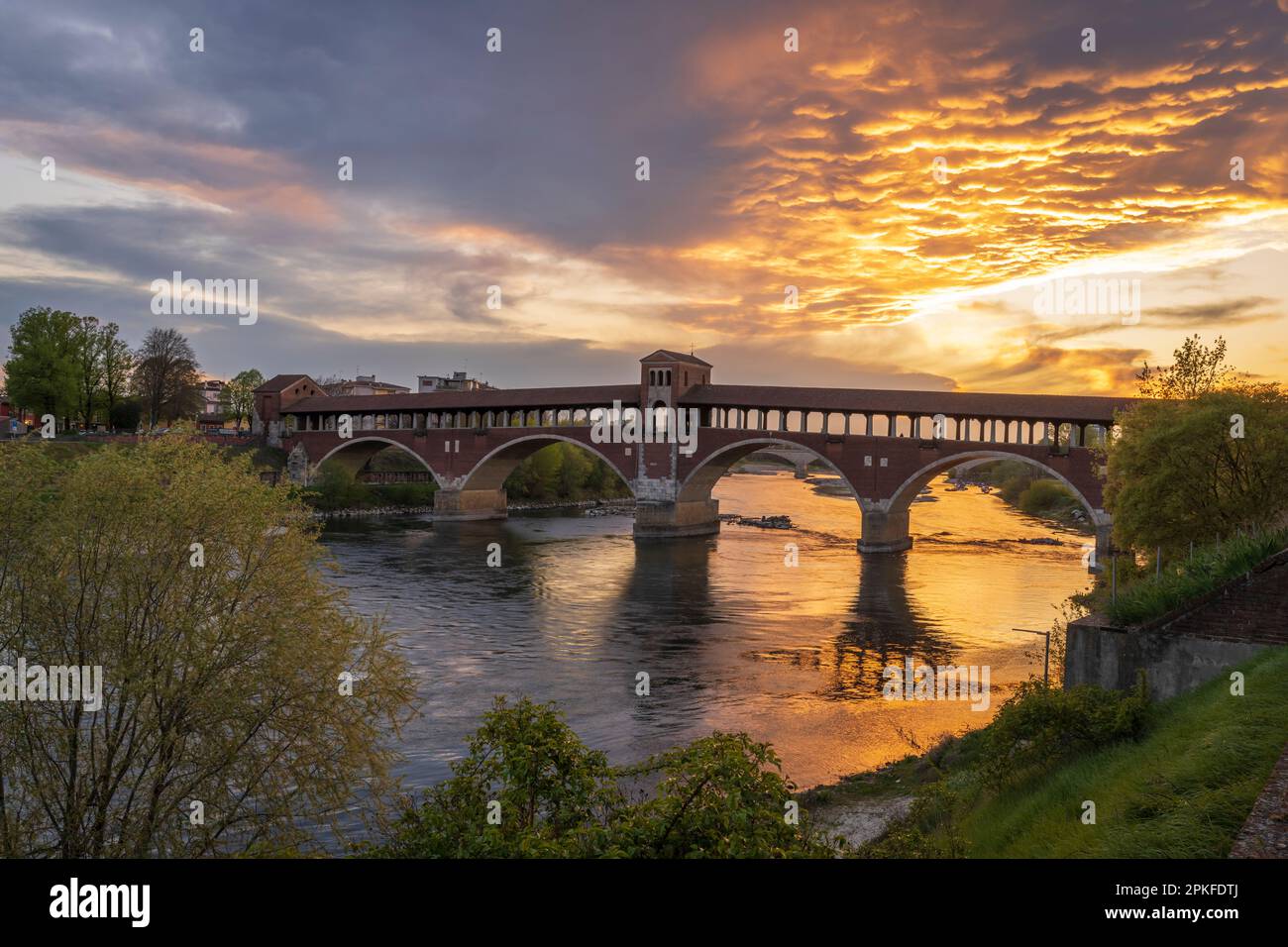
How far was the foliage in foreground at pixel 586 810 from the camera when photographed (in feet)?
24.8

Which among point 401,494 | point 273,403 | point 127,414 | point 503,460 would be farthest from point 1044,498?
point 127,414

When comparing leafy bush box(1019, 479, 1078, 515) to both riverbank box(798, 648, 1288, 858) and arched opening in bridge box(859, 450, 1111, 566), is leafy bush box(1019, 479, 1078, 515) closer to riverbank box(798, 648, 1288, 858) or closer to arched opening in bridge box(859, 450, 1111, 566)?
arched opening in bridge box(859, 450, 1111, 566)

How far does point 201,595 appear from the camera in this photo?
13000 millimetres

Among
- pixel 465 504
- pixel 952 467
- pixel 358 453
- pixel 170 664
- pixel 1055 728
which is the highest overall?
pixel 358 453

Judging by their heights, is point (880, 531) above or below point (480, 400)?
below

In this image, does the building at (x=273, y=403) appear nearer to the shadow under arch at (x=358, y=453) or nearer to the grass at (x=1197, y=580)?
the shadow under arch at (x=358, y=453)

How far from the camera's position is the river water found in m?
21.2

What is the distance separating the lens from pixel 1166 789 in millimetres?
9195

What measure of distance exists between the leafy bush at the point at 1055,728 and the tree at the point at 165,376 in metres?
Answer: 80.8

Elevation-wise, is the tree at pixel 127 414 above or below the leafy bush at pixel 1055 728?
above

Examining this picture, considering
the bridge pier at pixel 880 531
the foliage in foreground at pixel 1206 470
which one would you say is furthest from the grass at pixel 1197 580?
the bridge pier at pixel 880 531

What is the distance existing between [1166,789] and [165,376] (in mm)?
87321

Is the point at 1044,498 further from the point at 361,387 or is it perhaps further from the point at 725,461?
the point at 361,387
